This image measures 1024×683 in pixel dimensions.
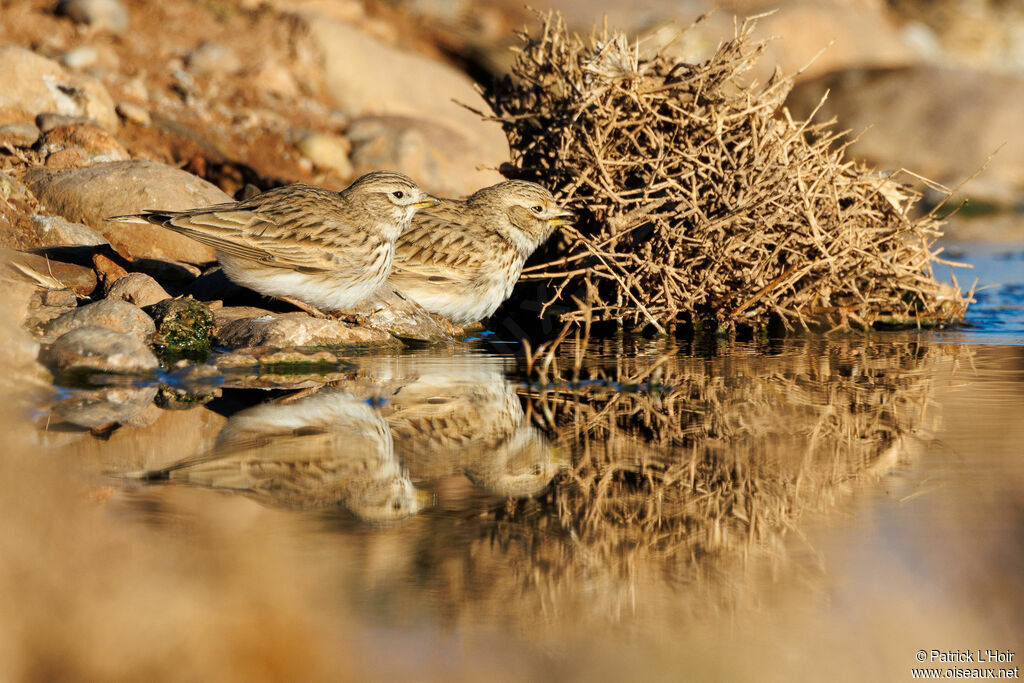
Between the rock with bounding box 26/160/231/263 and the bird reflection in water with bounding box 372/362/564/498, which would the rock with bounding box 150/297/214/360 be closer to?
the bird reflection in water with bounding box 372/362/564/498

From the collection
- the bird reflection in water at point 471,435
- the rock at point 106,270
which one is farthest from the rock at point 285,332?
the rock at point 106,270

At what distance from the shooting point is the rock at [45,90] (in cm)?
964

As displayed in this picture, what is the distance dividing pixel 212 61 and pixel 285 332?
26.7 feet

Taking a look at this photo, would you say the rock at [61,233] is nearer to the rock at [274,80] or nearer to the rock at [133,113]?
the rock at [133,113]

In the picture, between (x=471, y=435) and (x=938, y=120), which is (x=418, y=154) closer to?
(x=471, y=435)

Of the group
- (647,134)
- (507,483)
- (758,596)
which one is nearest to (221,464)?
(507,483)

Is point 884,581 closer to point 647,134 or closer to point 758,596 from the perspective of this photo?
point 758,596

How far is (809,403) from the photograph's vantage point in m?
5.29

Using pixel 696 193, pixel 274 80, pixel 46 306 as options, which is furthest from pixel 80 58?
pixel 696 193

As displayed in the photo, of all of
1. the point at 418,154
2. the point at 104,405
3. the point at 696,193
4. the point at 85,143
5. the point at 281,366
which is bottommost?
the point at 104,405

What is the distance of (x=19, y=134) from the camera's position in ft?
29.0

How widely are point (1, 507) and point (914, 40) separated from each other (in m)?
25.8

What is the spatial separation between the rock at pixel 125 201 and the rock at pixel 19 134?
806 millimetres

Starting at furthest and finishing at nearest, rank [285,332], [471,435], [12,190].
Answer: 1. [12,190]
2. [285,332]
3. [471,435]
